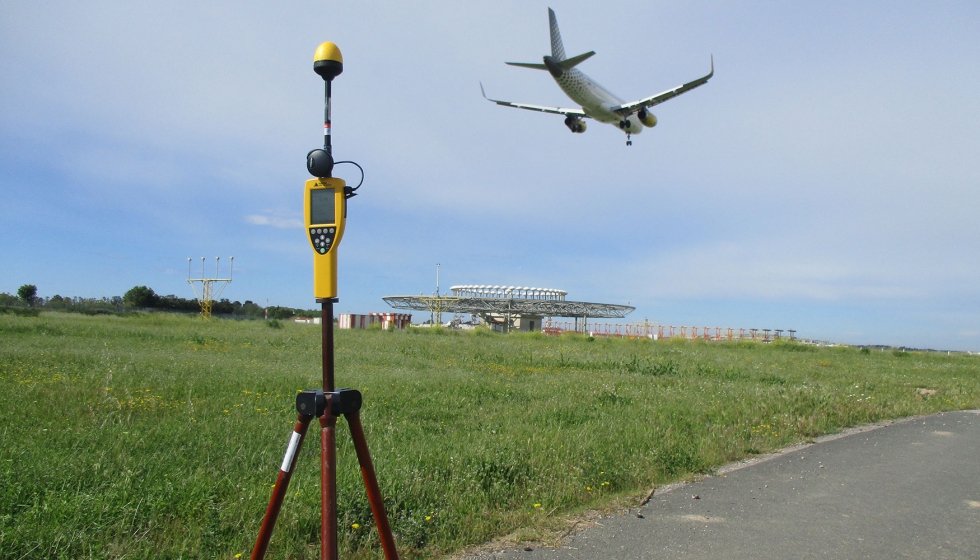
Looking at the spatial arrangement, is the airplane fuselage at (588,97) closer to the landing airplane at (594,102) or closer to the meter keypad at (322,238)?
the landing airplane at (594,102)

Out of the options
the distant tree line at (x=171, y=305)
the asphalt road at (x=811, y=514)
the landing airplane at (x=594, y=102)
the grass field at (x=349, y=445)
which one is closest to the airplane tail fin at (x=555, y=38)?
the landing airplane at (x=594, y=102)

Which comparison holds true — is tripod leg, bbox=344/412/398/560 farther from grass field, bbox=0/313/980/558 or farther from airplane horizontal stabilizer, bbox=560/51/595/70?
airplane horizontal stabilizer, bbox=560/51/595/70

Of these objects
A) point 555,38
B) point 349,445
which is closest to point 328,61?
point 349,445

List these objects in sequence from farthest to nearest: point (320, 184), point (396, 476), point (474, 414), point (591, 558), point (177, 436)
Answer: point (474, 414) → point (177, 436) → point (396, 476) → point (591, 558) → point (320, 184)

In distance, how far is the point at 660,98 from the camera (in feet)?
58.1

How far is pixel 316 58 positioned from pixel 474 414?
5983mm

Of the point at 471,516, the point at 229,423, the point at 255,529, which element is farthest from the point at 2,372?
the point at 471,516

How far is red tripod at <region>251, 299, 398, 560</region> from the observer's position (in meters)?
2.69

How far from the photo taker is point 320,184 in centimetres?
295

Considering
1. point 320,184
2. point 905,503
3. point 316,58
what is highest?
point 316,58

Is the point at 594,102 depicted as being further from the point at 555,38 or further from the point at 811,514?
the point at 811,514

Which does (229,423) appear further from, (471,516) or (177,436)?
(471,516)

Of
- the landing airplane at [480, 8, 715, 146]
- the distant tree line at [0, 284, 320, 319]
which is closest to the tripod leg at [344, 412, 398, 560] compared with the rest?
the landing airplane at [480, 8, 715, 146]

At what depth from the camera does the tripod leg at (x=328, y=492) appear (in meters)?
2.64
